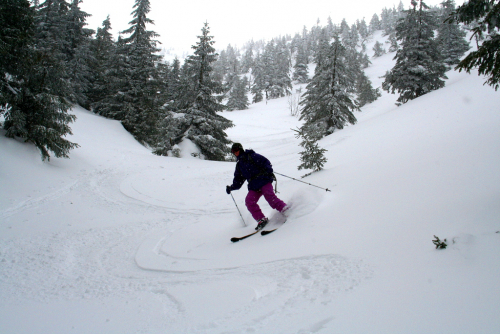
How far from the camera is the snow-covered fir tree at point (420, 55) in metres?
21.5

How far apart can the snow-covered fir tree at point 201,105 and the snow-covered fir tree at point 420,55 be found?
16676mm

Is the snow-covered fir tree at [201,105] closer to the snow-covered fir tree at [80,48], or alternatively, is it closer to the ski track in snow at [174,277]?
the ski track in snow at [174,277]

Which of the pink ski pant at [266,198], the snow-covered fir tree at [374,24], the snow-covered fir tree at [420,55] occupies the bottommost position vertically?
the pink ski pant at [266,198]

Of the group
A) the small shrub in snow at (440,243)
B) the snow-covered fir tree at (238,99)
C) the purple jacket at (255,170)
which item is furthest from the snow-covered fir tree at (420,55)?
the snow-covered fir tree at (238,99)

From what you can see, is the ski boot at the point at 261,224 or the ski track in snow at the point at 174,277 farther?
the ski boot at the point at 261,224

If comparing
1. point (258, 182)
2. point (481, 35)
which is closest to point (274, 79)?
point (481, 35)

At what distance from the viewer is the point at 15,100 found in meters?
9.61

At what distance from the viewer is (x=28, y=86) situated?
9.97 metres

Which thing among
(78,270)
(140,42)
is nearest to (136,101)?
(140,42)

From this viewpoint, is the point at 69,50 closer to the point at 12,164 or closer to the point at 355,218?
the point at 12,164

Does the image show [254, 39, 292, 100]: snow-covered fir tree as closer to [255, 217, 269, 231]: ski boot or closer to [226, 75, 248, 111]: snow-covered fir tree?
[226, 75, 248, 111]: snow-covered fir tree

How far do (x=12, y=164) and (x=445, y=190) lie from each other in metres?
12.6

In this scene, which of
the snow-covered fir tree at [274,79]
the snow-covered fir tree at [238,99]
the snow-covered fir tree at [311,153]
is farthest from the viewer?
the snow-covered fir tree at [274,79]

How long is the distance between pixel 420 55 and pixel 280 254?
2536cm
